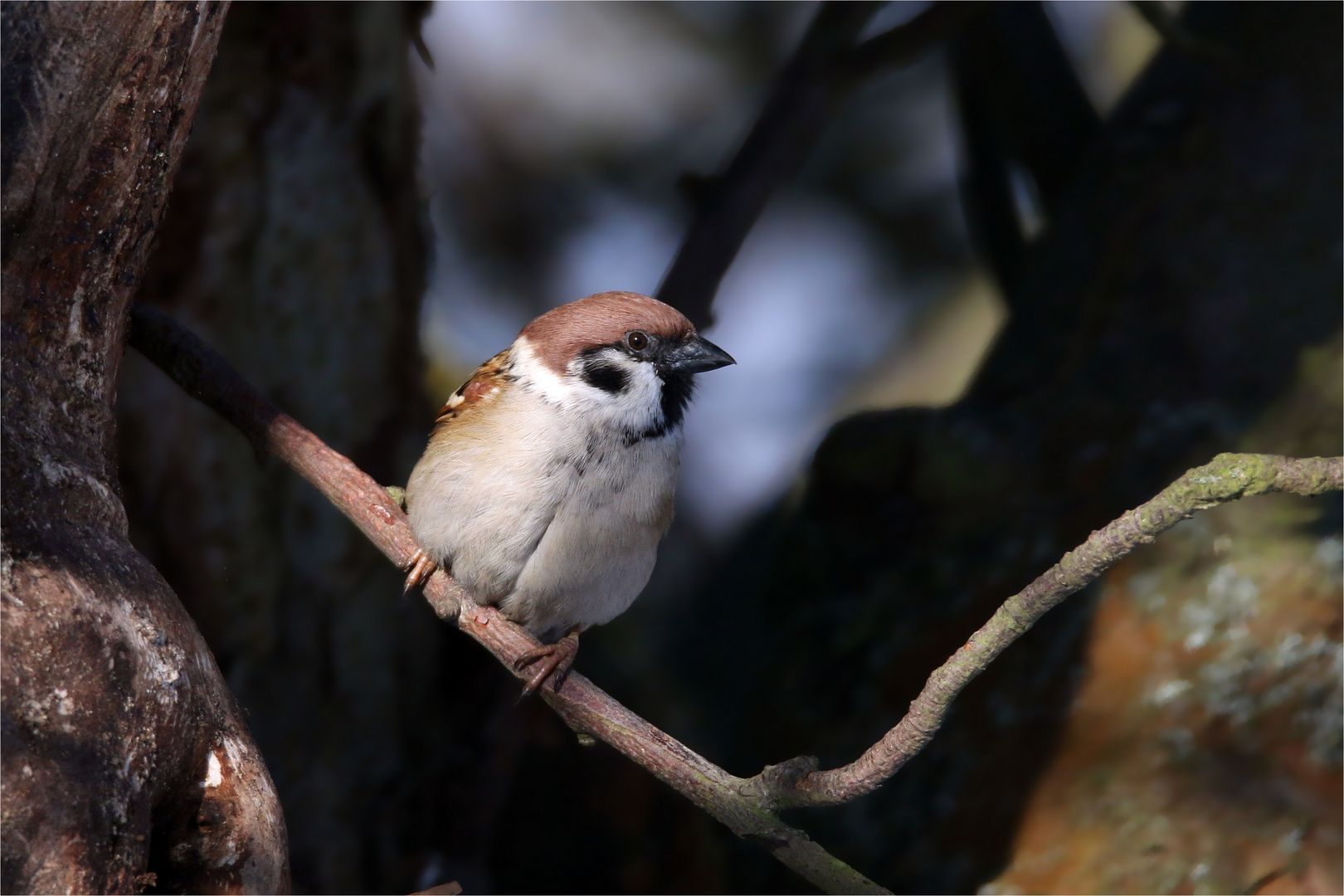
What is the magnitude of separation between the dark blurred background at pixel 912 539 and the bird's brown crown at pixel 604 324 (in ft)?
4.21

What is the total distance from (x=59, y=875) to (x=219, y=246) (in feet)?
7.23

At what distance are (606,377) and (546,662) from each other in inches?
27.1

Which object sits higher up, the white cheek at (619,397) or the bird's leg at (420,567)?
the white cheek at (619,397)

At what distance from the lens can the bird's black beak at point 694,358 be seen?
232 centimetres

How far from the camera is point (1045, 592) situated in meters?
1.44

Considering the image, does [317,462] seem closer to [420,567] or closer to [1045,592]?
[420,567]

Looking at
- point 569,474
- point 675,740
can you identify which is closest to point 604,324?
point 569,474

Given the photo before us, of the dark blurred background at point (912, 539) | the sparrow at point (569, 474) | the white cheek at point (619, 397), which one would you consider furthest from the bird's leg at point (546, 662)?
the dark blurred background at point (912, 539)

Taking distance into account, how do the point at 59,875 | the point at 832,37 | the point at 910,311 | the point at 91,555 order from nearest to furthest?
the point at 59,875 < the point at 91,555 < the point at 832,37 < the point at 910,311

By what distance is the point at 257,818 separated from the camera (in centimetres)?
173

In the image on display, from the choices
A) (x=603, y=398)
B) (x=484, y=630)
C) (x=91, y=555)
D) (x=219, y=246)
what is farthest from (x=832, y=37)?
(x=91, y=555)

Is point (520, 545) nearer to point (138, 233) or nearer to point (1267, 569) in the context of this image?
point (138, 233)

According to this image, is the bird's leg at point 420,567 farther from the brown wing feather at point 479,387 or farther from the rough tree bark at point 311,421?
the rough tree bark at point 311,421

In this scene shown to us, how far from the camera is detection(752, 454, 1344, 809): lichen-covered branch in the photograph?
1350 millimetres
